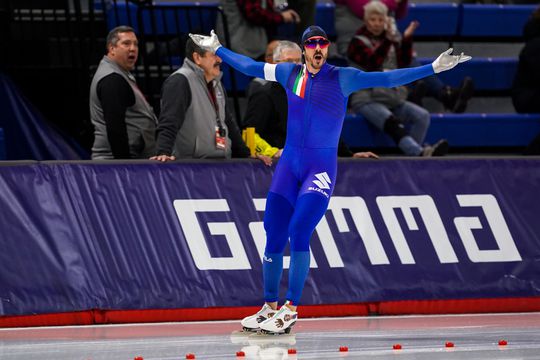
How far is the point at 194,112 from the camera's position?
7.35 m

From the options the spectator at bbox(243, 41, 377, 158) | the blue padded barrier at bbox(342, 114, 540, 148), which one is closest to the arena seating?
the blue padded barrier at bbox(342, 114, 540, 148)

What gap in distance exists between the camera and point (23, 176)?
707cm

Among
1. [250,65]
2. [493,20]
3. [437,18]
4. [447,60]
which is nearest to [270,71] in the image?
[250,65]

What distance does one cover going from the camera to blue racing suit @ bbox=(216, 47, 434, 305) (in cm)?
632

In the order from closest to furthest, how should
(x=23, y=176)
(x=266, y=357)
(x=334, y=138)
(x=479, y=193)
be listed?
(x=266, y=357)
(x=334, y=138)
(x=23, y=176)
(x=479, y=193)

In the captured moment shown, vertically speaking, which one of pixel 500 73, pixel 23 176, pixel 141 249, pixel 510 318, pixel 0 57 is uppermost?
pixel 0 57

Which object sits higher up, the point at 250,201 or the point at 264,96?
the point at 264,96

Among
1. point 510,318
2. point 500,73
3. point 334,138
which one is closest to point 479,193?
point 510,318

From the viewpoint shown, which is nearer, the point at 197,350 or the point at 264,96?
the point at 197,350

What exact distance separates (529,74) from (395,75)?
14.7ft

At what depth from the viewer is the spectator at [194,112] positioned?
23.7ft

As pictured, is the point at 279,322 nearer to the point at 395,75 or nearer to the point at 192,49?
the point at 395,75

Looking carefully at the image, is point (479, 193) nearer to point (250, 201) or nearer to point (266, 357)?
point (250, 201)

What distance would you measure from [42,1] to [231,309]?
4.24 metres
